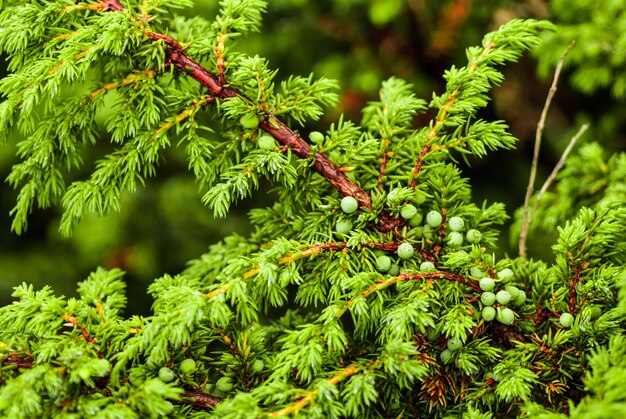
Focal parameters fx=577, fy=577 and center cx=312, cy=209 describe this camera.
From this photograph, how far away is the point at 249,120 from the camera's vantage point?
1.02 meters

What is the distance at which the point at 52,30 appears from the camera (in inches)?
41.4

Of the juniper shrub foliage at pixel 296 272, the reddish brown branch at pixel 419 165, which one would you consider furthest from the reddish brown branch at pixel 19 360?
the reddish brown branch at pixel 419 165

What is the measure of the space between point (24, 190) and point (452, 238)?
2.69 feet

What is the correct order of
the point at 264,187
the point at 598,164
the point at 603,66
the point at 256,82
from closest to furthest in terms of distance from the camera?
the point at 256,82, the point at 598,164, the point at 603,66, the point at 264,187

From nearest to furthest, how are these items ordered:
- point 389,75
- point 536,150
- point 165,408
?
point 165,408 < point 536,150 < point 389,75

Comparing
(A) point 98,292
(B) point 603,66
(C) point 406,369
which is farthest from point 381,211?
(B) point 603,66

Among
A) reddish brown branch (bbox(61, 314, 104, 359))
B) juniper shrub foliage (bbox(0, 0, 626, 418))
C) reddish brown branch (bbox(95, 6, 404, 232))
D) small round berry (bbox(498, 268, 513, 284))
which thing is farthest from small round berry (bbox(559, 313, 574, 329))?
reddish brown branch (bbox(61, 314, 104, 359))

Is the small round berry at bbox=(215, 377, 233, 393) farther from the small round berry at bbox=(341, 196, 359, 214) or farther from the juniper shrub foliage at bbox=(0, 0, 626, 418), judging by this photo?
the small round berry at bbox=(341, 196, 359, 214)

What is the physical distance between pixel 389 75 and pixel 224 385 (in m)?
1.53

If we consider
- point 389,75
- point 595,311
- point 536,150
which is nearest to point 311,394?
point 595,311

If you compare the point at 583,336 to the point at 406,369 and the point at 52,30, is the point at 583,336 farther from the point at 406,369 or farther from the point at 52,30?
the point at 52,30

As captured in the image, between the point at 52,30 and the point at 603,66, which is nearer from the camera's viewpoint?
the point at 52,30

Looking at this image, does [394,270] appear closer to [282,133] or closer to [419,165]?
[419,165]

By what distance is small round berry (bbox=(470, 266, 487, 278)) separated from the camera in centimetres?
101
